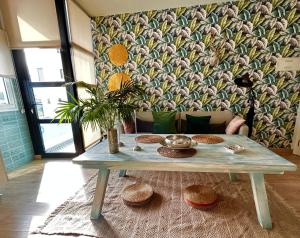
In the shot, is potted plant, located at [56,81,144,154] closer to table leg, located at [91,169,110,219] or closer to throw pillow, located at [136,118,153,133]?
table leg, located at [91,169,110,219]

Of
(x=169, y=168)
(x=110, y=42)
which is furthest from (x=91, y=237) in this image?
(x=110, y=42)

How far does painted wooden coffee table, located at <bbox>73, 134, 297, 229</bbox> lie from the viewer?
136 centimetres

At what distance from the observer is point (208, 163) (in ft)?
4.60

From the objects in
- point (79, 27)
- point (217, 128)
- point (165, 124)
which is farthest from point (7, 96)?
point (217, 128)

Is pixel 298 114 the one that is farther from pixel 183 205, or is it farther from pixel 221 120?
pixel 183 205

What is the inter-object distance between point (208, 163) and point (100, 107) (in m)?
1.03

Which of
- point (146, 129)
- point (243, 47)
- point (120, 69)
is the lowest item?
point (146, 129)

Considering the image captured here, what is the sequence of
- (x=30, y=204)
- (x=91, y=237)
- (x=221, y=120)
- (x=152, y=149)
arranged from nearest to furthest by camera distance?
(x=91, y=237)
(x=152, y=149)
(x=30, y=204)
(x=221, y=120)

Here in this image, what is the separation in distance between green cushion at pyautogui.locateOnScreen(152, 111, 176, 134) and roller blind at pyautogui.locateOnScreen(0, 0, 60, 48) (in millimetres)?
2015

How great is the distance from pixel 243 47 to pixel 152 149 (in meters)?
2.62

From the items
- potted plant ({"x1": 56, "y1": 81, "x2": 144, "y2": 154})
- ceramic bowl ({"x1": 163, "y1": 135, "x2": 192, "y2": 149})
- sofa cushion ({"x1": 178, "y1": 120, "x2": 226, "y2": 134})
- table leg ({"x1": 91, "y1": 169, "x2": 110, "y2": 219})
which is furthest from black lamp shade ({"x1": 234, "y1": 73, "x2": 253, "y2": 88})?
table leg ({"x1": 91, "y1": 169, "x2": 110, "y2": 219})

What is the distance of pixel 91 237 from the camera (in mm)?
1422

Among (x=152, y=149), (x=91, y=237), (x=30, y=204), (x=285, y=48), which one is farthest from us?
(x=285, y=48)

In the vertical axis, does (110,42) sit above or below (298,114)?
above
